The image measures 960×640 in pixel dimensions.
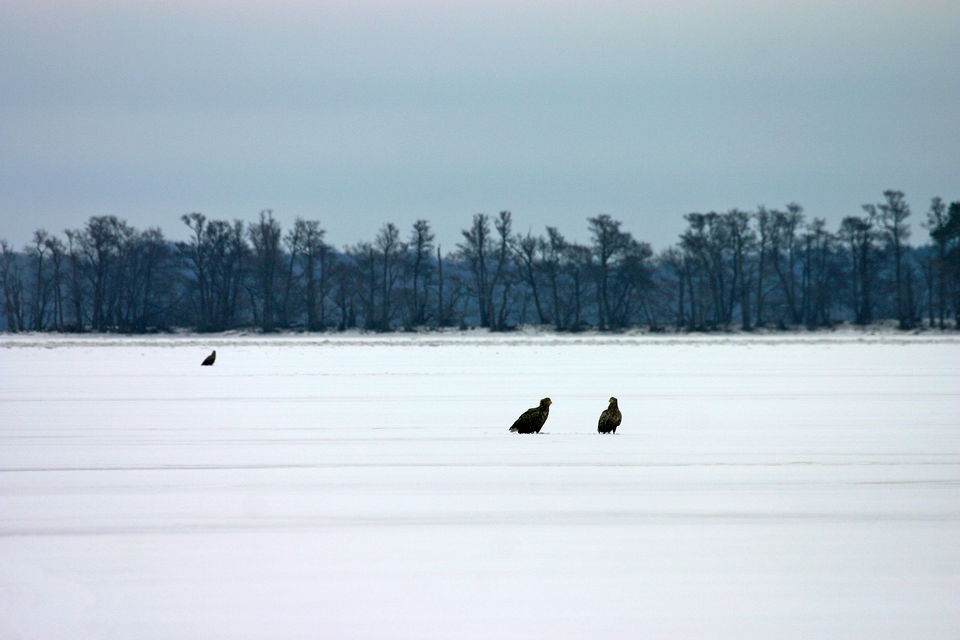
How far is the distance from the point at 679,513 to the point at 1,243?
86.8m

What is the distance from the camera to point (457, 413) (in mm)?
15844

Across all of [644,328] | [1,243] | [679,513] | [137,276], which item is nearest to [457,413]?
[679,513]

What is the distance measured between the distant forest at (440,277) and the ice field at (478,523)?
62846mm

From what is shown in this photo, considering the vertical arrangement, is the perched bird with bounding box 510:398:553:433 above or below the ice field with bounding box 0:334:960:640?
above

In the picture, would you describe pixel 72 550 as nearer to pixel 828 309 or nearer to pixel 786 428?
pixel 786 428

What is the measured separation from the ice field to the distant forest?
2474 inches

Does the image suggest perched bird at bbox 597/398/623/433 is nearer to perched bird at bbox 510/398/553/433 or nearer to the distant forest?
perched bird at bbox 510/398/553/433

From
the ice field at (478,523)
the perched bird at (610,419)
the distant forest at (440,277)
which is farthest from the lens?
the distant forest at (440,277)

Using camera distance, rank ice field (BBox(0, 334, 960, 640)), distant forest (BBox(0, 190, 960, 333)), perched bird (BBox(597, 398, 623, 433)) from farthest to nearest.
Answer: distant forest (BBox(0, 190, 960, 333)), perched bird (BBox(597, 398, 623, 433)), ice field (BBox(0, 334, 960, 640))

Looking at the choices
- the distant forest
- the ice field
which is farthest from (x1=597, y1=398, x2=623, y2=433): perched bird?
the distant forest

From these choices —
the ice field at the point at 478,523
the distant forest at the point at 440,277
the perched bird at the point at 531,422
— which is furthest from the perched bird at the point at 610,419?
the distant forest at the point at 440,277

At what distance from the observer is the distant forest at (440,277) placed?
258 feet

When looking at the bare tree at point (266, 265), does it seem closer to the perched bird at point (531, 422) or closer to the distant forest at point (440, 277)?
the distant forest at point (440, 277)

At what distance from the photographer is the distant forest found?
78.6 metres
